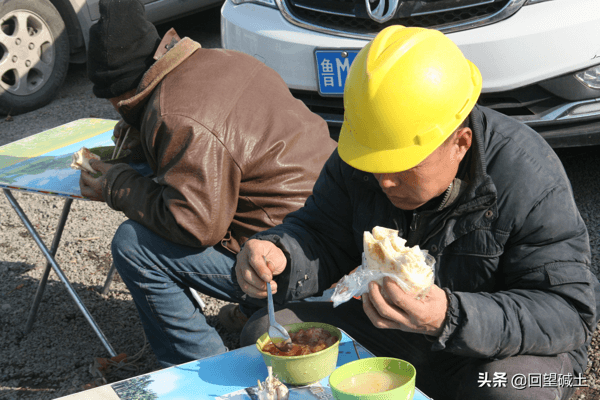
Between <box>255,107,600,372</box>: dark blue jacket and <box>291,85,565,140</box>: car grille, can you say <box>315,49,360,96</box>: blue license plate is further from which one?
<box>255,107,600,372</box>: dark blue jacket

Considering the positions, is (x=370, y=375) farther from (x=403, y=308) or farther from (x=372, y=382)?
(x=403, y=308)

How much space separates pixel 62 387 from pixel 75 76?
16.8 feet

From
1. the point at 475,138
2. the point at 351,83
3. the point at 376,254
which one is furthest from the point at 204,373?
the point at 475,138

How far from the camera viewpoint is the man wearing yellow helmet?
156 cm

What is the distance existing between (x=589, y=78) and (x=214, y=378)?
242 cm

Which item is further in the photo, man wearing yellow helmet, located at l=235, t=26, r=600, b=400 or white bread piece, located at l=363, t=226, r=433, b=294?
man wearing yellow helmet, located at l=235, t=26, r=600, b=400

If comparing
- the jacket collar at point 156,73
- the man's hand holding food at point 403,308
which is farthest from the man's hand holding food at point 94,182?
the man's hand holding food at point 403,308

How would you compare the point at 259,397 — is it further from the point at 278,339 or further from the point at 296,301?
the point at 296,301

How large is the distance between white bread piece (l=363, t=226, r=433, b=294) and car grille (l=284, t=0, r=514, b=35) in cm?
206

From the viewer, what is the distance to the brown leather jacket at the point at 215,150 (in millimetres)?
2309

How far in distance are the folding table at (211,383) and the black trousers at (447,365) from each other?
0.90 ft

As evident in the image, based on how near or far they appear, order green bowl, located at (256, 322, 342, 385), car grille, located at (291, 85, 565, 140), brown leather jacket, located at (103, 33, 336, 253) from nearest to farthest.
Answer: green bowl, located at (256, 322, 342, 385), brown leather jacket, located at (103, 33, 336, 253), car grille, located at (291, 85, 565, 140)

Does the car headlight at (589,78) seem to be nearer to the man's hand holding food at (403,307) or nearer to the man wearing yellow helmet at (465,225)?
the man wearing yellow helmet at (465,225)

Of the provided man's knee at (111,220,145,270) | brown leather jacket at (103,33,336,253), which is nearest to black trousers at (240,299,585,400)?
brown leather jacket at (103,33,336,253)
